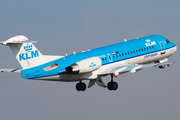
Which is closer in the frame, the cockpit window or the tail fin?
the tail fin

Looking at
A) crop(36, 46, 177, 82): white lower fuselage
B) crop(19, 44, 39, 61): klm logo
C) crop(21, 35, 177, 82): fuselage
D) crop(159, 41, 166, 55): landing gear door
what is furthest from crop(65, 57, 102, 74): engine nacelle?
crop(159, 41, 166, 55): landing gear door

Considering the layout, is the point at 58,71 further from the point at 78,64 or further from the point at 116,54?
the point at 116,54

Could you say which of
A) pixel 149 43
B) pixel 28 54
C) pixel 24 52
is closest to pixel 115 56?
pixel 149 43

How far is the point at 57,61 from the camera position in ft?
148

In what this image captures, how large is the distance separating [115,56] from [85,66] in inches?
205

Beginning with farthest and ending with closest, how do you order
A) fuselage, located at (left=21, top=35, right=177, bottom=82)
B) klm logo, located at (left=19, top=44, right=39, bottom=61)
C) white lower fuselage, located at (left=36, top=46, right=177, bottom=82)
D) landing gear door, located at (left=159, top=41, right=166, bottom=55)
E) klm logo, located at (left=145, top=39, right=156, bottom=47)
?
landing gear door, located at (left=159, top=41, right=166, bottom=55) → klm logo, located at (left=145, top=39, right=156, bottom=47) → white lower fuselage, located at (left=36, top=46, right=177, bottom=82) → fuselage, located at (left=21, top=35, right=177, bottom=82) → klm logo, located at (left=19, top=44, right=39, bottom=61)

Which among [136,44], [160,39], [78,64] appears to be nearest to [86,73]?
[78,64]

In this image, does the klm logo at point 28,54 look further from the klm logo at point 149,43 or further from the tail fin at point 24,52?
the klm logo at point 149,43

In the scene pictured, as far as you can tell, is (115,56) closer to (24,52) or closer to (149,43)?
(149,43)

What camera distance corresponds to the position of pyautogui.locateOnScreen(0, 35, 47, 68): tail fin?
145ft

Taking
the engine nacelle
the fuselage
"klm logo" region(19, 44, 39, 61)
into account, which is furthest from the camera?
the fuselage

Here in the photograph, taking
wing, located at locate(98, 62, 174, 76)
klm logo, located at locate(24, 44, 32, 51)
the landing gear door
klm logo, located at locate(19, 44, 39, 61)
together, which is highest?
the landing gear door

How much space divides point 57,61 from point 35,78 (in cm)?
256

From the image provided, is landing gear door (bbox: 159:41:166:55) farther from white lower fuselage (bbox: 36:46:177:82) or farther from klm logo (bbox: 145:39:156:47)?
klm logo (bbox: 145:39:156:47)
